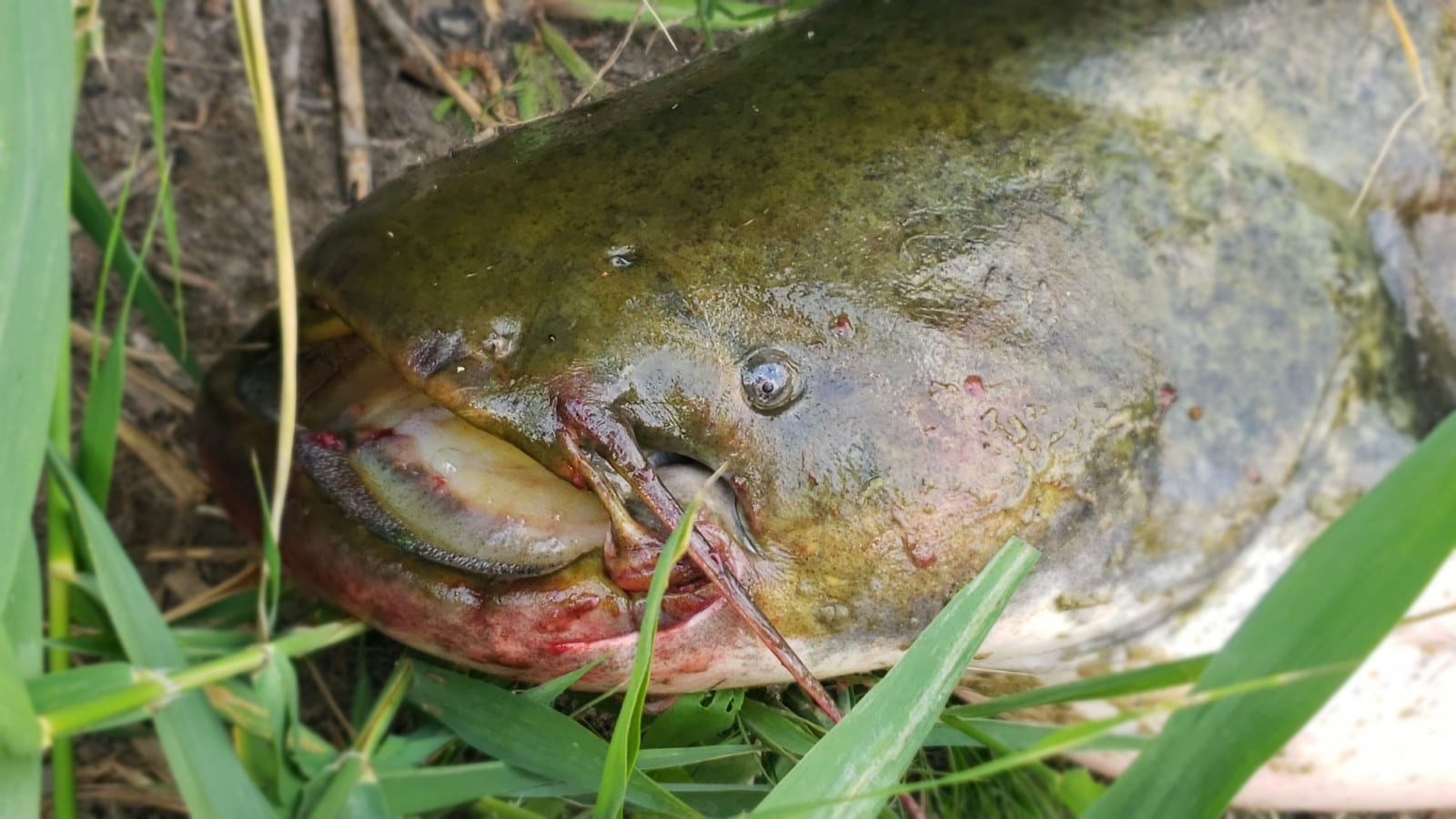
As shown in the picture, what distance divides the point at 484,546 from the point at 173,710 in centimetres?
54

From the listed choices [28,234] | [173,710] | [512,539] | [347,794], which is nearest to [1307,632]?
[512,539]

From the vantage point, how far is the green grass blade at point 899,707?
1227 millimetres

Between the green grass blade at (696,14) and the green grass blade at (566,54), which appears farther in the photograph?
the green grass blade at (566,54)

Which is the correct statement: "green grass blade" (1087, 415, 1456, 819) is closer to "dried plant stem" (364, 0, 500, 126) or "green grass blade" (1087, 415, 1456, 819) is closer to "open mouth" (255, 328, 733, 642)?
"open mouth" (255, 328, 733, 642)

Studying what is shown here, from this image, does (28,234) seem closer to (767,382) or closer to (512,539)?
(512,539)

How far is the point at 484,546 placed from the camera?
1.32 meters

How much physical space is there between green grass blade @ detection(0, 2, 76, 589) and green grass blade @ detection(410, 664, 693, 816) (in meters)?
0.57

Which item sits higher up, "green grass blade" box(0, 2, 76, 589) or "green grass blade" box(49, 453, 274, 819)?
"green grass blade" box(0, 2, 76, 589)

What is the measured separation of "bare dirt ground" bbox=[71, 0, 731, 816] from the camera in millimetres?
2084

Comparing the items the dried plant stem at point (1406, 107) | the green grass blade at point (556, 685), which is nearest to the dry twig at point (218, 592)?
the green grass blade at point (556, 685)

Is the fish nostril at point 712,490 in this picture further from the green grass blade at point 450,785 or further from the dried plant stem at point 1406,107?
the dried plant stem at point 1406,107

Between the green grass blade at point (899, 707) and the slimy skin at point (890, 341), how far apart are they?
66 millimetres

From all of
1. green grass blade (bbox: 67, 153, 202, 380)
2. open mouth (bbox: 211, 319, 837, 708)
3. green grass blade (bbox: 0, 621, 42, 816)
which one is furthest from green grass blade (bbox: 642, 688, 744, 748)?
green grass blade (bbox: 67, 153, 202, 380)

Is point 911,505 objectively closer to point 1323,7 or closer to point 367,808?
point 367,808
